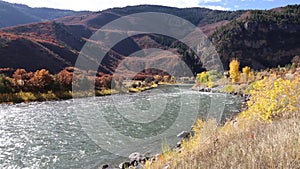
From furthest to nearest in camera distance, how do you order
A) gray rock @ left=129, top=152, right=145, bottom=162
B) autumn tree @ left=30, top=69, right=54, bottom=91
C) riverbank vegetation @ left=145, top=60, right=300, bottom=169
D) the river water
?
autumn tree @ left=30, top=69, right=54, bottom=91 → the river water → gray rock @ left=129, top=152, right=145, bottom=162 → riverbank vegetation @ left=145, top=60, right=300, bottom=169

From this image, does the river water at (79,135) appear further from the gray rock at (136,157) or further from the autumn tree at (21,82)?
the autumn tree at (21,82)

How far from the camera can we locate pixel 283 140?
556 centimetres

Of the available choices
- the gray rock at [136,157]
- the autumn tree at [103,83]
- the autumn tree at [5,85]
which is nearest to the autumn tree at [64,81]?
the autumn tree at [103,83]

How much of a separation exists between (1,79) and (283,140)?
129 feet

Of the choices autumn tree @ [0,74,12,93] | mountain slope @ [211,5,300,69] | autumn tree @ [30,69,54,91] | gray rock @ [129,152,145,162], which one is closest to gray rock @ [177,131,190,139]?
gray rock @ [129,152,145,162]

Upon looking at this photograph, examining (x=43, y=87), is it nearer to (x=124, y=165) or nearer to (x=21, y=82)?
(x=21, y=82)

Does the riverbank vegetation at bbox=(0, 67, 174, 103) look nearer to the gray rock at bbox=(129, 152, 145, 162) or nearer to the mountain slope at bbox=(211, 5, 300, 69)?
the gray rock at bbox=(129, 152, 145, 162)

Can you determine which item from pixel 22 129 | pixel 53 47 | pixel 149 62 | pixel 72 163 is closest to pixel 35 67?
pixel 53 47

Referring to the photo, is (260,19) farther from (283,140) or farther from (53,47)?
(283,140)

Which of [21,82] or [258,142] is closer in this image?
[258,142]

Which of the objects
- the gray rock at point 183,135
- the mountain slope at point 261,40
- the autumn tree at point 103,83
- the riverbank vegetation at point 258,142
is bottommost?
the autumn tree at point 103,83

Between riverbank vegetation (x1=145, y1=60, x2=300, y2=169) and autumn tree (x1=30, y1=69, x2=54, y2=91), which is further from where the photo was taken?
autumn tree (x1=30, y1=69, x2=54, y2=91)

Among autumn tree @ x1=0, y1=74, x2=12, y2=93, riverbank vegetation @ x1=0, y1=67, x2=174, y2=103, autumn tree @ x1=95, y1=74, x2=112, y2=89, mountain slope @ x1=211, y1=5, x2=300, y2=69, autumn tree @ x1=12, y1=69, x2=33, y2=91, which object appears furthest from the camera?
mountain slope @ x1=211, y1=5, x2=300, y2=69

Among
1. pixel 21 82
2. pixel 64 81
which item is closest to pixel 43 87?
pixel 21 82
